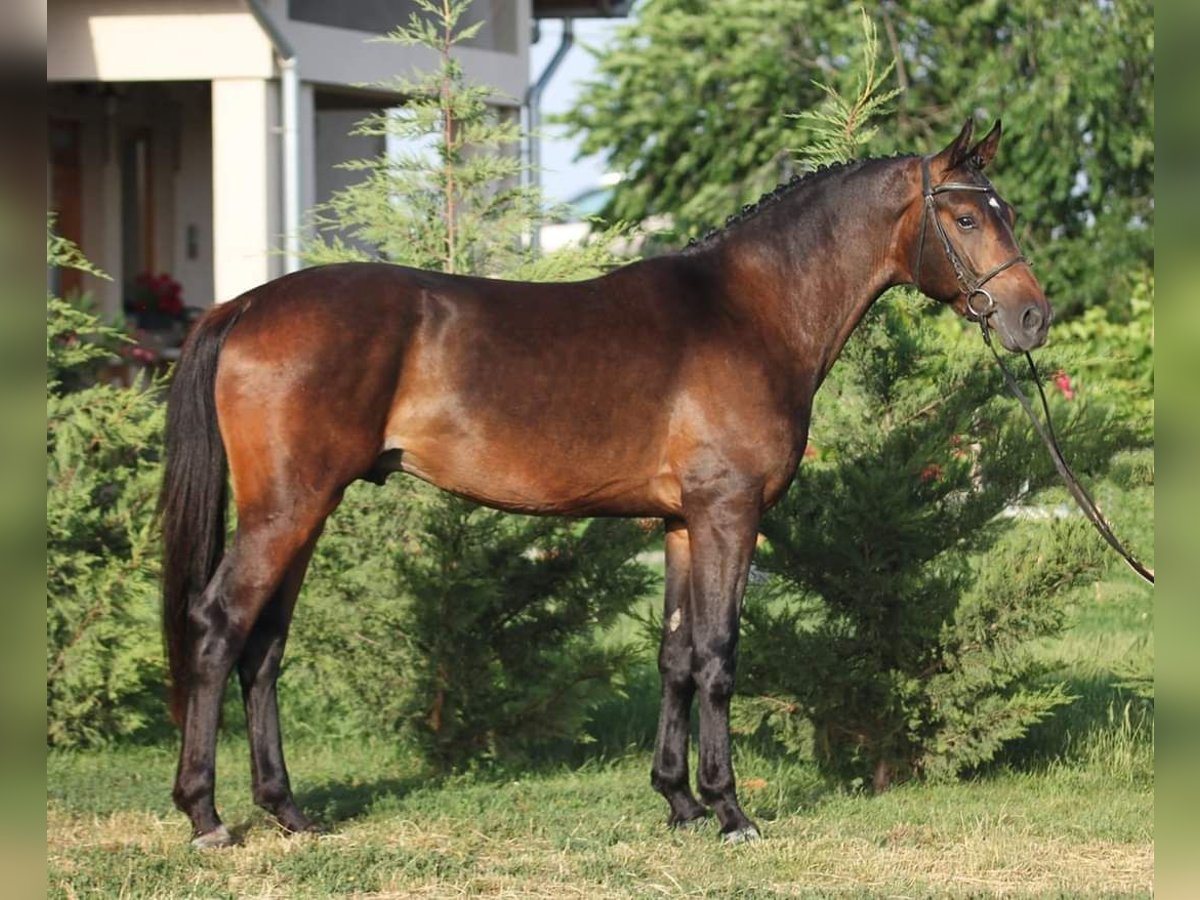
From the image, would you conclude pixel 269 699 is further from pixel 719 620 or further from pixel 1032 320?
pixel 1032 320

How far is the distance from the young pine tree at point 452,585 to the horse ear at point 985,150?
2.05m

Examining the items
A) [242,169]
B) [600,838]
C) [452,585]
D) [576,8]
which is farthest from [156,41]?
[600,838]

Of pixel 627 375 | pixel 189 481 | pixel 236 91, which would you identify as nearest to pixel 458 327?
pixel 627 375

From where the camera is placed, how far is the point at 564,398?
499cm

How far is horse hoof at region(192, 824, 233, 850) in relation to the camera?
15.7 ft

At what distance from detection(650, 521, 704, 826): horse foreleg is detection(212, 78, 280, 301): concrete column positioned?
262 inches

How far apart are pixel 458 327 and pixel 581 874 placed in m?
1.77

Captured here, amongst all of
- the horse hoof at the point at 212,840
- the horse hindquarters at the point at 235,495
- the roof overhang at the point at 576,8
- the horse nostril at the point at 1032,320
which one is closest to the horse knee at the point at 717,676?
the horse hindquarters at the point at 235,495

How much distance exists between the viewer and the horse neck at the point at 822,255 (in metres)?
5.22

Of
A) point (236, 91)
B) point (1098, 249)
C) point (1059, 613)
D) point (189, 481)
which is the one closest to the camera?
point (189, 481)

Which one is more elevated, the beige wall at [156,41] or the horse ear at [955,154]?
the beige wall at [156,41]

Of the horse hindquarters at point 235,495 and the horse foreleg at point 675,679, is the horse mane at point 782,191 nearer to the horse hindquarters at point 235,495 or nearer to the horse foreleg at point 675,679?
the horse foreleg at point 675,679

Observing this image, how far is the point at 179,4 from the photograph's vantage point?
11.3 metres

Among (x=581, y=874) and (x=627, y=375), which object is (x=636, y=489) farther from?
(x=581, y=874)
